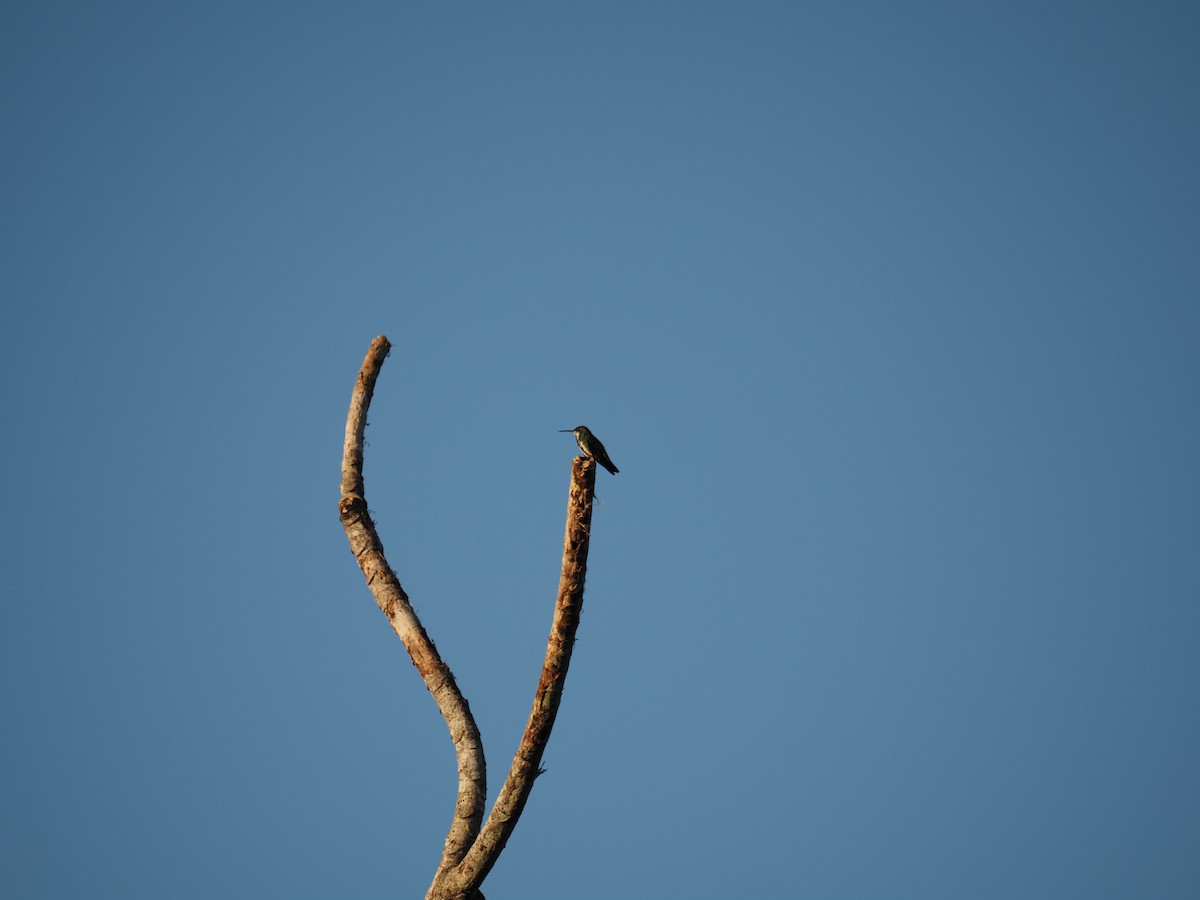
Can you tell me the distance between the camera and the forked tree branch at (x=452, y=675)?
270 inches

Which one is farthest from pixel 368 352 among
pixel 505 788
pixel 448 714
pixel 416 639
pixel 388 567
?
pixel 505 788

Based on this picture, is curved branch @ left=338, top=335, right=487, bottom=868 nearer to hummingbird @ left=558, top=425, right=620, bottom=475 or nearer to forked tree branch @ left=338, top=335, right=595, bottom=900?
forked tree branch @ left=338, top=335, right=595, bottom=900

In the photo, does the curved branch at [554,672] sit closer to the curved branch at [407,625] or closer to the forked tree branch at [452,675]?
the forked tree branch at [452,675]

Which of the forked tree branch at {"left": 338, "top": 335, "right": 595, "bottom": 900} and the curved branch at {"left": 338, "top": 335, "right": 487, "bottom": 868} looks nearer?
the forked tree branch at {"left": 338, "top": 335, "right": 595, "bottom": 900}

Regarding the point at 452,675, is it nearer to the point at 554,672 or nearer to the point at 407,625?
the point at 407,625

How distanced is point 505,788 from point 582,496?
1895 mm

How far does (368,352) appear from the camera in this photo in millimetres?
8773

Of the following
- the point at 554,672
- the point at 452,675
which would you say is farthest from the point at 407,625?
the point at 554,672

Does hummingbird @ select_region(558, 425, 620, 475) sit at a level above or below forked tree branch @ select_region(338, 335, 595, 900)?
above

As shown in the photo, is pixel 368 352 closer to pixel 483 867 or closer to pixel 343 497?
pixel 343 497

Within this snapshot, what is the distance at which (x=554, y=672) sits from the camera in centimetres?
686

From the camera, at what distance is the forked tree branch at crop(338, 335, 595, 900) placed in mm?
6859

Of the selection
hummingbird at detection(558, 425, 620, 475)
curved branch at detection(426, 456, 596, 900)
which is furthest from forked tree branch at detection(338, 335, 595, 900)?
hummingbird at detection(558, 425, 620, 475)

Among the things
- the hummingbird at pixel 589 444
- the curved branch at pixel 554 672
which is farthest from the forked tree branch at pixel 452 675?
the hummingbird at pixel 589 444
